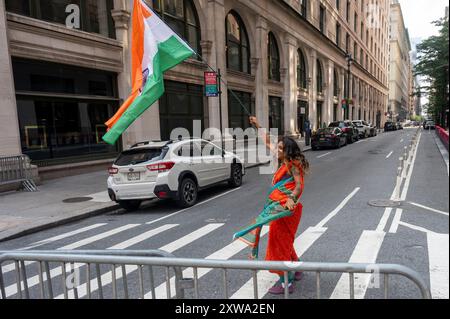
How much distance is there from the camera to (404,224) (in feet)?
20.9

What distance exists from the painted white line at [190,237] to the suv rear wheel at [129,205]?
302 cm

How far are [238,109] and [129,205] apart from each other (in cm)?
1734

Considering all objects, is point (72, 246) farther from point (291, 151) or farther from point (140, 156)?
point (291, 151)

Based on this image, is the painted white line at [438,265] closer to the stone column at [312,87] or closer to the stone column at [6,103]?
the stone column at [6,103]

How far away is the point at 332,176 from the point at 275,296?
29.3ft

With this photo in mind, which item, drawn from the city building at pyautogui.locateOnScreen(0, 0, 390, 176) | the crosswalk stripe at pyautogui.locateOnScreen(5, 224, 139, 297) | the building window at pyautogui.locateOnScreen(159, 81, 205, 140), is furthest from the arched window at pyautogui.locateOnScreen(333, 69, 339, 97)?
the crosswalk stripe at pyautogui.locateOnScreen(5, 224, 139, 297)

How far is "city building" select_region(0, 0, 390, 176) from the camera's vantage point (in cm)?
1245

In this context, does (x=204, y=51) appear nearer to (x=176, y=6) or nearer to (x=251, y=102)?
(x=176, y=6)

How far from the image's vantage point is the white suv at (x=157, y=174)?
826 cm

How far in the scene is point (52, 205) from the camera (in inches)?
365

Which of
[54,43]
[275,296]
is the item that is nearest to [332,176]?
[275,296]

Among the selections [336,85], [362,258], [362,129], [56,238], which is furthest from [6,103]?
[336,85]

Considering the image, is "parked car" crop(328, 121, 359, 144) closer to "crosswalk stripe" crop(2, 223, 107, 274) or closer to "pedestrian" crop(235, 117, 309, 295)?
"crosswalk stripe" crop(2, 223, 107, 274)

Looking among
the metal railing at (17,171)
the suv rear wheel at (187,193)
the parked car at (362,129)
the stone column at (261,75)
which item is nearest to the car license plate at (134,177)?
the suv rear wheel at (187,193)
